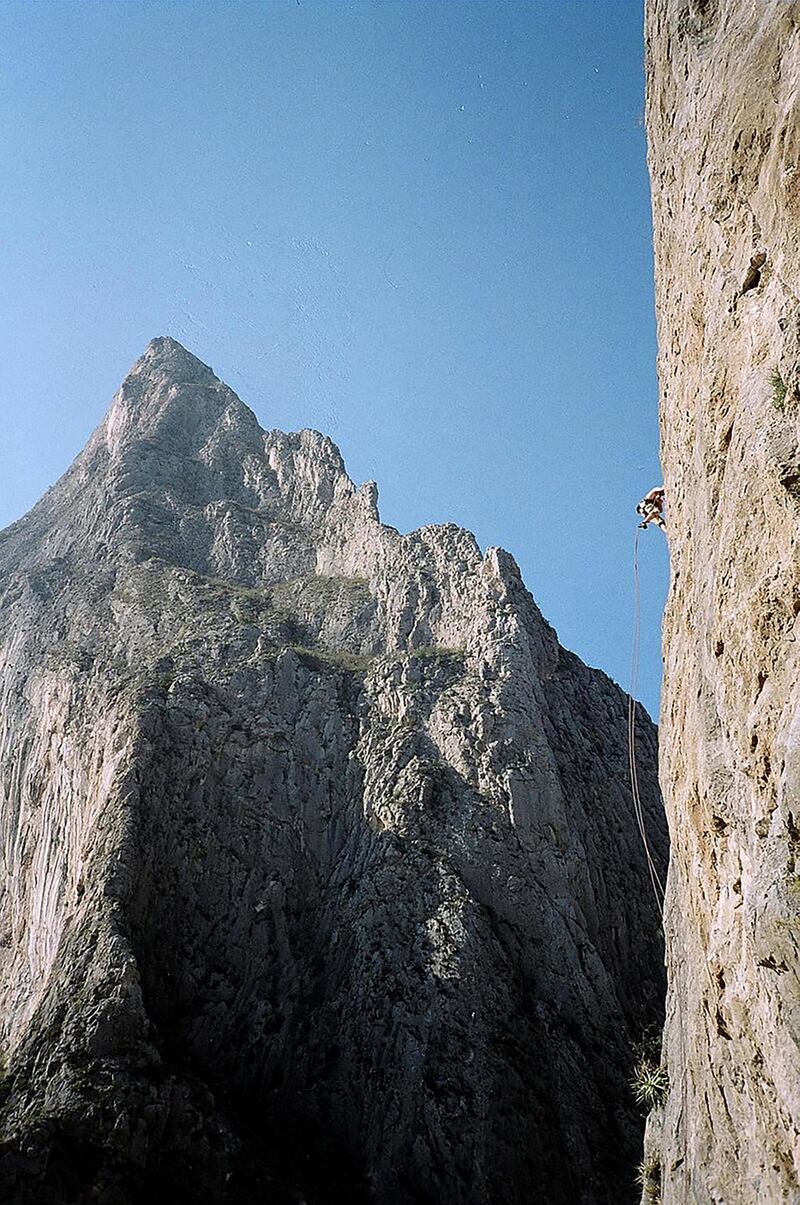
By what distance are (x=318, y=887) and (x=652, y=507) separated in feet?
91.4

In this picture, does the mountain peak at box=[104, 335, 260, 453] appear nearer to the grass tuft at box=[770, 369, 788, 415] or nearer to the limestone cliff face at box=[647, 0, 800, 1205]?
the limestone cliff face at box=[647, 0, 800, 1205]

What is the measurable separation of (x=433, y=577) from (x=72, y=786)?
72.9 ft

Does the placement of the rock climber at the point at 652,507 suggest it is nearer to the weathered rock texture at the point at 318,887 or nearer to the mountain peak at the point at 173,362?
the weathered rock texture at the point at 318,887

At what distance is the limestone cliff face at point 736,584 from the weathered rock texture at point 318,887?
1973 cm

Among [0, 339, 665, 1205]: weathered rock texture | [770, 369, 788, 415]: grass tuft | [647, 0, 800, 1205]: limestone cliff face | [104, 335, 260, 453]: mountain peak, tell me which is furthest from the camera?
[104, 335, 260, 453]: mountain peak

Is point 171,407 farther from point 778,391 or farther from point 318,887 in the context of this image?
point 778,391

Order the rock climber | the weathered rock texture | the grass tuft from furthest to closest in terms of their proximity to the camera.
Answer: the weathered rock texture
the rock climber
the grass tuft

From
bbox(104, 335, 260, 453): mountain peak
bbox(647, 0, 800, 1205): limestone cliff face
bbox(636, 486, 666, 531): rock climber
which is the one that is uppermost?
bbox(104, 335, 260, 453): mountain peak

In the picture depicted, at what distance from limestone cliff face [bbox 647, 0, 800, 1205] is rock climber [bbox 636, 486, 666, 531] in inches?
144

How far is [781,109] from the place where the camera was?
28.5 feet

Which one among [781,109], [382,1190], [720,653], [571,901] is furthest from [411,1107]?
[781,109]

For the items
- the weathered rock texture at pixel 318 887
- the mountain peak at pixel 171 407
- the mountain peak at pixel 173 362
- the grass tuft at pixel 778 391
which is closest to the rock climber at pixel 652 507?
the grass tuft at pixel 778 391

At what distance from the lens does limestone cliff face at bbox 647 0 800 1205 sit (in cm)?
824

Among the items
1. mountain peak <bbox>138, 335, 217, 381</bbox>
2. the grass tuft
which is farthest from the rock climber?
mountain peak <bbox>138, 335, 217, 381</bbox>
